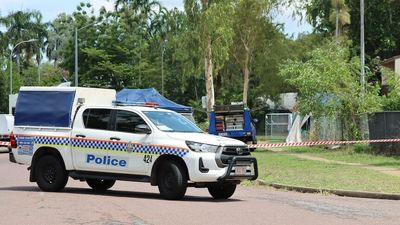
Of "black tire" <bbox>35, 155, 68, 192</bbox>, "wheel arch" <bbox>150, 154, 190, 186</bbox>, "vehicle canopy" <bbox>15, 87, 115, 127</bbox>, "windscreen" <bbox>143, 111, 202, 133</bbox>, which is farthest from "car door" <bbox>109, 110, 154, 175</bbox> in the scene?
"black tire" <bbox>35, 155, 68, 192</bbox>

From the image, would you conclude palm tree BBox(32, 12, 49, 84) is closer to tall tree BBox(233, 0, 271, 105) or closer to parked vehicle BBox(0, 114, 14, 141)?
tall tree BBox(233, 0, 271, 105)

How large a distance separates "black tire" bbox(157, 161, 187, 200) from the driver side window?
1187mm

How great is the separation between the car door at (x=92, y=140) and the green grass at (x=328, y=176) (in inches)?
217

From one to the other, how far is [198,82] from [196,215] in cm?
6930

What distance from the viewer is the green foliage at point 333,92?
3222 cm

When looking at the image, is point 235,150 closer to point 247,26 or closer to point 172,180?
point 172,180

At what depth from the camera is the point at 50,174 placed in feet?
50.4

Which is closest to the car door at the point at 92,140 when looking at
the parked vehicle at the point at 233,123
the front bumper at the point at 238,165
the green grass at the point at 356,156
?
the front bumper at the point at 238,165

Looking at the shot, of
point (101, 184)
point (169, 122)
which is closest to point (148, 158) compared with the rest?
point (169, 122)

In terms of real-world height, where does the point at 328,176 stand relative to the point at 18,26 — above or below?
below

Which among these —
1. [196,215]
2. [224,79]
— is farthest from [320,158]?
[224,79]

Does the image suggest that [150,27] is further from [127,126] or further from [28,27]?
[127,126]

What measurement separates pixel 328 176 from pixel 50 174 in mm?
8246

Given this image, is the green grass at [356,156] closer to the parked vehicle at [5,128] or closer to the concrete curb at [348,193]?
the concrete curb at [348,193]
